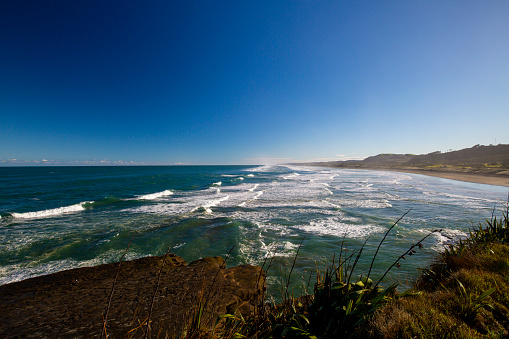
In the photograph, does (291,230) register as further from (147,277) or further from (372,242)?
(147,277)

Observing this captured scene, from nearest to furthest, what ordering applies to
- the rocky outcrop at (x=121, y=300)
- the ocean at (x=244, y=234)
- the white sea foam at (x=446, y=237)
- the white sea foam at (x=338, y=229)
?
the rocky outcrop at (x=121, y=300), the ocean at (x=244, y=234), the white sea foam at (x=446, y=237), the white sea foam at (x=338, y=229)

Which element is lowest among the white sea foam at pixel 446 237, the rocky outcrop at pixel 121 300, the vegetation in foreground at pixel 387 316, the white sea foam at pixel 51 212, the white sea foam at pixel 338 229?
the white sea foam at pixel 51 212

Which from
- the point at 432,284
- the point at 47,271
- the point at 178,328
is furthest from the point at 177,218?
the point at 432,284

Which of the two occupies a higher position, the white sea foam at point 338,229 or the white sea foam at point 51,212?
the white sea foam at point 338,229

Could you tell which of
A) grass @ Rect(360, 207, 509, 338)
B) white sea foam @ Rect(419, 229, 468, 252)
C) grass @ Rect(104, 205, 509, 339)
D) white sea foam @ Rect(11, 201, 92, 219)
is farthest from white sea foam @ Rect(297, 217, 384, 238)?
A: white sea foam @ Rect(11, 201, 92, 219)

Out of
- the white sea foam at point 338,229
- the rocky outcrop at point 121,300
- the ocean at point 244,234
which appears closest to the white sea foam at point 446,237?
the ocean at point 244,234

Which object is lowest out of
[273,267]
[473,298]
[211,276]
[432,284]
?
[273,267]

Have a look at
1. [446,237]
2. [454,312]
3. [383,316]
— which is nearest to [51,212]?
[383,316]

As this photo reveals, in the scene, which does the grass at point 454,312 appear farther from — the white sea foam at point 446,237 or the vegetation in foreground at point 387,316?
the white sea foam at point 446,237

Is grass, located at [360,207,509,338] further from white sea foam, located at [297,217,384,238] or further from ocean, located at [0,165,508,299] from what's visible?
white sea foam, located at [297,217,384,238]

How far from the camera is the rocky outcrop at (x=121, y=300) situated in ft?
9.96

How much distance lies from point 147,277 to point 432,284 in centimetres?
584

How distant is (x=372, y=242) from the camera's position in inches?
315

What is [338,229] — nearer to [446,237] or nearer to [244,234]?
[446,237]
